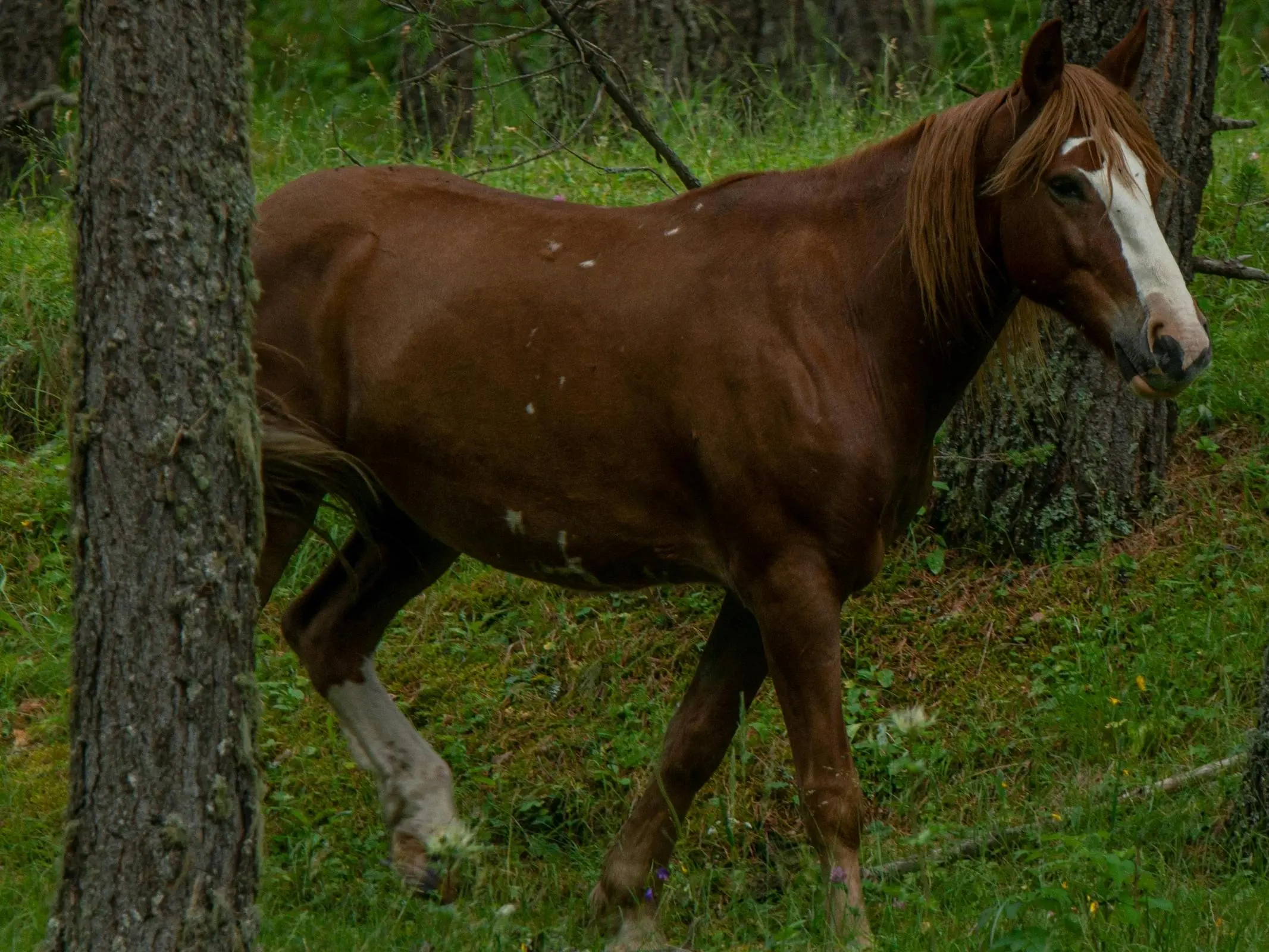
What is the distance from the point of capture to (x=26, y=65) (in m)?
8.99

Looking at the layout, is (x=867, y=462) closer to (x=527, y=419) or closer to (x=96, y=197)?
(x=527, y=419)

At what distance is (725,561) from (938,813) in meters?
1.33

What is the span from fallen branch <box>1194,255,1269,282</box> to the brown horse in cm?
204

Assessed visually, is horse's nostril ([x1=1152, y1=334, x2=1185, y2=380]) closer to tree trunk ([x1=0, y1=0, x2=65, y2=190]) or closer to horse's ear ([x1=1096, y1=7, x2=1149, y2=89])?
horse's ear ([x1=1096, y1=7, x2=1149, y2=89])

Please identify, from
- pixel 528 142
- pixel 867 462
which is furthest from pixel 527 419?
pixel 528 142

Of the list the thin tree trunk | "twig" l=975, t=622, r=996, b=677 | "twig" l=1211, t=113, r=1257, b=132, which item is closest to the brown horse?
"twig" l=975, t=622, r=996, b=677

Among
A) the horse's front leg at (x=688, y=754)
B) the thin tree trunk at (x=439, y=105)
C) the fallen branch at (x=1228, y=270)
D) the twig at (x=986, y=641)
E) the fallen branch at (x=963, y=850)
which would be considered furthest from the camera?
the thin tree trunk at (x=439, y=105)

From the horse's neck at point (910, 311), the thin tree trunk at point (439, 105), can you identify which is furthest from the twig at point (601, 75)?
the thin tree trunk at point (439, 105)

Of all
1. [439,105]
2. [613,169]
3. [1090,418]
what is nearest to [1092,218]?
[1090,418]

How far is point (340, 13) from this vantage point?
15508 millimetres

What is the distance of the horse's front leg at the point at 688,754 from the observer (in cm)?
446

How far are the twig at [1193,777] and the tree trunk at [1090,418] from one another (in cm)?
125

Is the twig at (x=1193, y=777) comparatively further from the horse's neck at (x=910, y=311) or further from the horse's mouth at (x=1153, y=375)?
the horse's mouth at (x=1153, y=375)

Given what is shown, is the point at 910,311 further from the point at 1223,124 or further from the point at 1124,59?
the point at 1223,124
